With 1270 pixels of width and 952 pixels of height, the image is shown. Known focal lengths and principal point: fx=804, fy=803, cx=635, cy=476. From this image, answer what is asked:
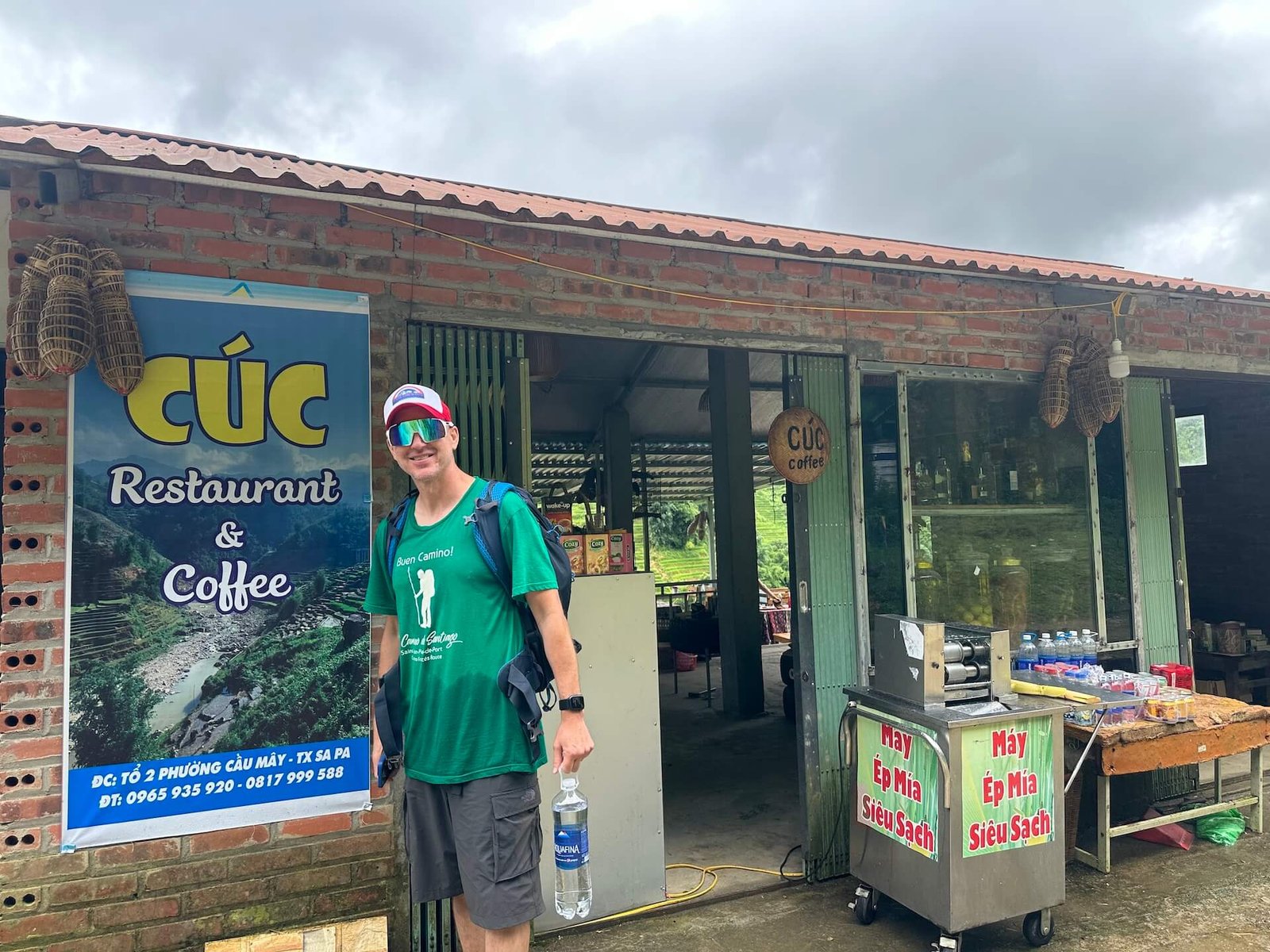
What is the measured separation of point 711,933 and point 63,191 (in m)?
4.07

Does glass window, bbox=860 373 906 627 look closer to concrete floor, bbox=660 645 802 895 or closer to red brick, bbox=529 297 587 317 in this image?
concrete floor, bbox=660 645 802 895

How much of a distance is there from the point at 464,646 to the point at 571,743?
0.41 meters

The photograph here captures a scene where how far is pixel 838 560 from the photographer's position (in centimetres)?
439

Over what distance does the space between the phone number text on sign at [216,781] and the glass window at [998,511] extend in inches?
126

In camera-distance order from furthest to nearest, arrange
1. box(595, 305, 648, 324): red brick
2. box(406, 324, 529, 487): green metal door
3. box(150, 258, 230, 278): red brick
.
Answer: box(595, 305, 648, 324): red brick
box(406, 324, 529, 487): green metal door
box(150, 258, 230, 278): red brick

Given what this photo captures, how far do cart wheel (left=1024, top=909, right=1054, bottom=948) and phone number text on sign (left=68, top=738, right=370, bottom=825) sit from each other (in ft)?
9.71

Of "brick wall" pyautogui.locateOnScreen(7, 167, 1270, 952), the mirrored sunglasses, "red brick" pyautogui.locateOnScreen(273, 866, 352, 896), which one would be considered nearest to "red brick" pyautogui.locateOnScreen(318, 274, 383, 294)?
"brick wall" pyautogui.locateOnScreen(7, 167, 1270, 952)

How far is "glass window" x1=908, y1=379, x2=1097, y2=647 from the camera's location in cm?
475

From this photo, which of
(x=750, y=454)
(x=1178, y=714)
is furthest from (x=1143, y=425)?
(x=750, y=454)

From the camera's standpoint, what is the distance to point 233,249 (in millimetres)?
3256

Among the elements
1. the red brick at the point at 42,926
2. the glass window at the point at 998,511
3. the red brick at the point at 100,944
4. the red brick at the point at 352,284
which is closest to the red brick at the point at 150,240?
the red brick at the point at 352,284

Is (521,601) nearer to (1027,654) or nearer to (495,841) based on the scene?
(495,841)

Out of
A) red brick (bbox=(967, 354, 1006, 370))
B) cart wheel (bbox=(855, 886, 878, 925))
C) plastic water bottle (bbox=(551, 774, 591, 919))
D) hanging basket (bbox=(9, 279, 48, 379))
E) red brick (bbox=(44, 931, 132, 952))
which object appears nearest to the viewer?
plastic water bottle (bbox=(551, 774, 591, 919))

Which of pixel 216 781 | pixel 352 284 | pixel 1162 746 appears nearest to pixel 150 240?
pixel 352 284
